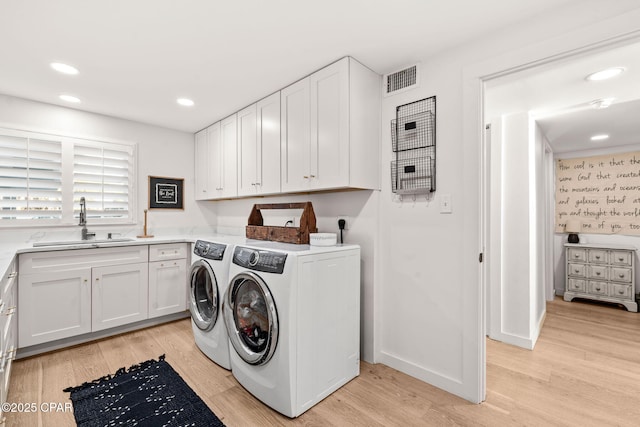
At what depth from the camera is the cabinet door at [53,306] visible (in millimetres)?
2367

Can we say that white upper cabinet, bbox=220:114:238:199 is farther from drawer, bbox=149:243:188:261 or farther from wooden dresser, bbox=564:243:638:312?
wooden dresser, bbox=564:243:638:312

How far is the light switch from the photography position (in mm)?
1992

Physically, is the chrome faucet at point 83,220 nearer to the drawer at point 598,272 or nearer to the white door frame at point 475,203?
the white door frame at point 475,203

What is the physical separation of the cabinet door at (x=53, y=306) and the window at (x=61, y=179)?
0.79 meters

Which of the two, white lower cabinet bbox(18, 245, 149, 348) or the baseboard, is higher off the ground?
white lower cabinet bbox(18, 245, 149, 348)

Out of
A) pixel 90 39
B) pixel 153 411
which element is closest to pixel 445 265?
pixel 153 411

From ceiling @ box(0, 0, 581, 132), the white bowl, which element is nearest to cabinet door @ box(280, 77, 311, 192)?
ceiling @ box(0, 0, 581, 132)

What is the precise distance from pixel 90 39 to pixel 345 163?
5.91 ft

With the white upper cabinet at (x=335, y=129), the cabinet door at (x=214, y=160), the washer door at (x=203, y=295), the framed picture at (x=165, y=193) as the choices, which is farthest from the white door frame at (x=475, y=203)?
the framed picture at (x=165, y=193)

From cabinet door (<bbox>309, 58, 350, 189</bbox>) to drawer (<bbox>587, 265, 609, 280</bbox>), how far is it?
4.01 meters

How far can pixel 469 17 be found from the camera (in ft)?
5.48

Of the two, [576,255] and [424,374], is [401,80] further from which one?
[576,255]

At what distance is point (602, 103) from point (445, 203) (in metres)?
1.92

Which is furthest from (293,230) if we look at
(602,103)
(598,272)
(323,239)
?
(598,272)
